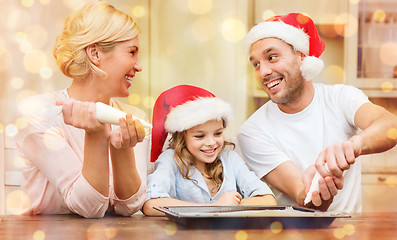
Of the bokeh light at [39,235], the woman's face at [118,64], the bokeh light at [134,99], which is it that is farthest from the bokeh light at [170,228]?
the bokeh light at [134,99]

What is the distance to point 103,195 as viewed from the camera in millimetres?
1139

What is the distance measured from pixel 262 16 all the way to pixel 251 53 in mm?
1092

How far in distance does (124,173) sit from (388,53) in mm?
2185

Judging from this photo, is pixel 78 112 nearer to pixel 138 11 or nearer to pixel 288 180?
pixel 288 180

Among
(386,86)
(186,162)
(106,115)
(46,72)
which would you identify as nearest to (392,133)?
(186,162)

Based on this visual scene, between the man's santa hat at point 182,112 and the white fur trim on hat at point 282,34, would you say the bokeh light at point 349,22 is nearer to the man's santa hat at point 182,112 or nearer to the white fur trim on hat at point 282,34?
the white fur trim on hat at point 282,34

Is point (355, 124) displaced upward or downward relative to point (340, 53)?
downward

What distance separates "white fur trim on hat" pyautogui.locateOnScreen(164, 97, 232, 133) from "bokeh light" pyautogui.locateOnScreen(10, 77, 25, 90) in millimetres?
962

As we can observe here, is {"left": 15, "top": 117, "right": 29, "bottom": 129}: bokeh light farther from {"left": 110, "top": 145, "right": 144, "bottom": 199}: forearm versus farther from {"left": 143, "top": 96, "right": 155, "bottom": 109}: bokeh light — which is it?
{"left": 143, "top": 96, "right": 155, "bottom": 109}: bokeh light

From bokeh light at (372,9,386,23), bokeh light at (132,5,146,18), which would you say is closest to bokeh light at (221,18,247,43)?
bokeh light at (132,5,146,18)

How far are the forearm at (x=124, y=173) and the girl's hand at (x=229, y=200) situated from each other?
0.93 feet

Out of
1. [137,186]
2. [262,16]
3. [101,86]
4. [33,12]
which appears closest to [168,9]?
[262,16]

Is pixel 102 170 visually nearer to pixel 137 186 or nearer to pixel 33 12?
pixel 137 186

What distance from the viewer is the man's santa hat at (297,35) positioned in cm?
183
